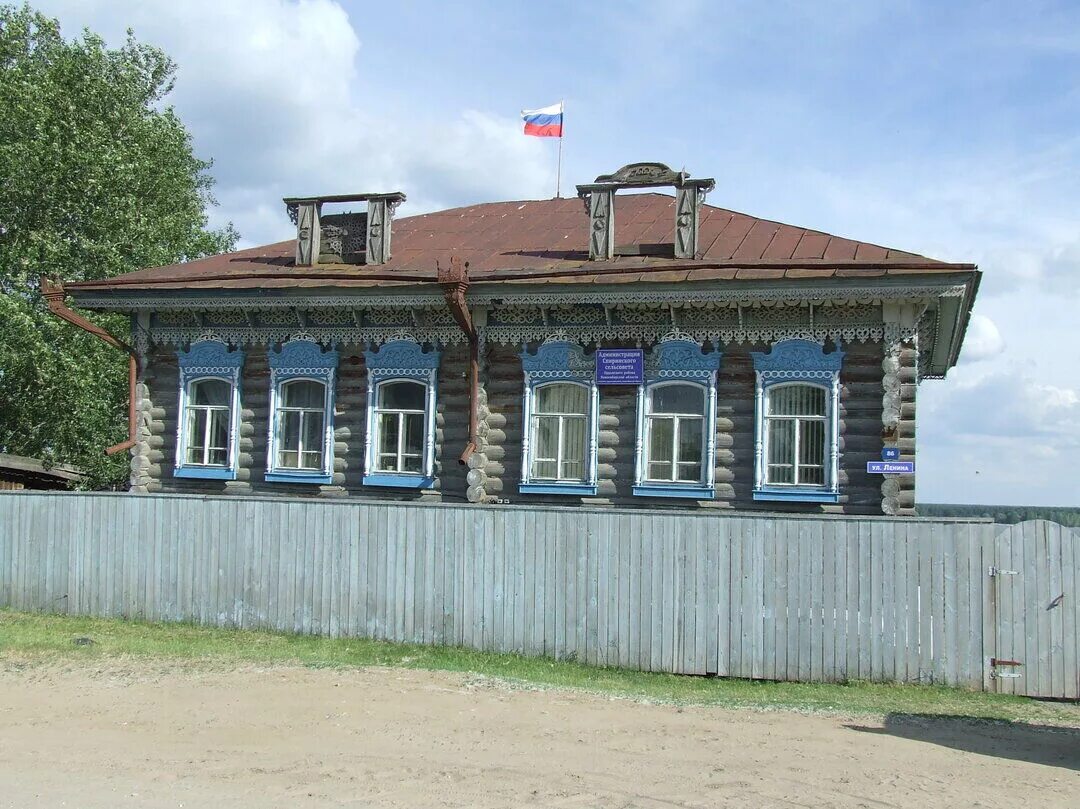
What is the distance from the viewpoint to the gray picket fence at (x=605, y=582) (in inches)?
412

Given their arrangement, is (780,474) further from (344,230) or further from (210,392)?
(210,392)

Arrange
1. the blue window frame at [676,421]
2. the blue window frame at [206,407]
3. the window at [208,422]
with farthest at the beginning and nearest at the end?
the window at [208,422] < the blue window frame at [206,407] < the blue window frame at [676,421]

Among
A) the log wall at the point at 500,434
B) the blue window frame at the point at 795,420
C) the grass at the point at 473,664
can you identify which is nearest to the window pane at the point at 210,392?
the log wall at the point at 500,434

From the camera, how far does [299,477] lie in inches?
642

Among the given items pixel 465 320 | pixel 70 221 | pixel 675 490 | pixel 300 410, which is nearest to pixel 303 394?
pixel 300 410

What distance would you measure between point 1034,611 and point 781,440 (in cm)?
459

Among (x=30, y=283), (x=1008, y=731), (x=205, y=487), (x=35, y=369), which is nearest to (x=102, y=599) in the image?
(x=205, y=487)

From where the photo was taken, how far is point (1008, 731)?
28.9 feet

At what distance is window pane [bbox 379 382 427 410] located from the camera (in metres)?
16.1

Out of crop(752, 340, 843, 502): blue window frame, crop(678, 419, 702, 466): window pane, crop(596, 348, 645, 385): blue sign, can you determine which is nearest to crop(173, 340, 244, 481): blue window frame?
crop(596, 348, 645, 385): blue sign

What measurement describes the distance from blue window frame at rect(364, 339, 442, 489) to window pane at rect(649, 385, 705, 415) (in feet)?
10.7

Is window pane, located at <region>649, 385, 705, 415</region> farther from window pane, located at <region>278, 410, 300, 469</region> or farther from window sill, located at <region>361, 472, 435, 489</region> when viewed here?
window pane, located at <region>278, 410, 300, 469</region>

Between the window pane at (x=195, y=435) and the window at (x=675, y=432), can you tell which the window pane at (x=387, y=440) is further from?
the window at (x=675, y=432)

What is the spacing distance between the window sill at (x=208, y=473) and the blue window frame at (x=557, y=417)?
4.66 m
